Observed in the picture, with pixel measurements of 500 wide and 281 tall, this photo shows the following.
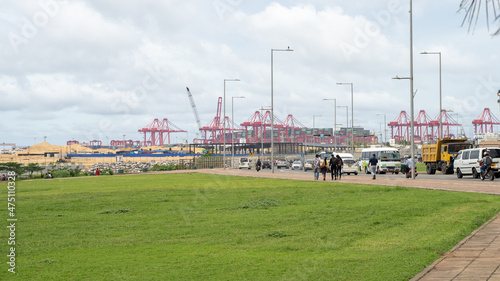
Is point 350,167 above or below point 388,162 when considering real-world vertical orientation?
below

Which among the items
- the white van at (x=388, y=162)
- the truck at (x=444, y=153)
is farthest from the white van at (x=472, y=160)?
the white van at (x=388, y=162)

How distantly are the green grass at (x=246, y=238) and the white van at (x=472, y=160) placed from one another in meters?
15.6

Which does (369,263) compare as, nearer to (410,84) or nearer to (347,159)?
(410,84)

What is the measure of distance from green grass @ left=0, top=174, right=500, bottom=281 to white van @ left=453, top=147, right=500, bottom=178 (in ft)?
51.2

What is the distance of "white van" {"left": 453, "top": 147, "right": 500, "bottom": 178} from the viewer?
35344 mm

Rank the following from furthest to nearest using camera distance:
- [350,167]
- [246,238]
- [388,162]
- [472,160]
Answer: [350,167] < [388,162] < [472,160] < [246,238]

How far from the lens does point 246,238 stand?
12.4m

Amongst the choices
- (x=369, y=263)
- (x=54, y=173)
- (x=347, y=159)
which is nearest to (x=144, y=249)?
(x=369, y=263)

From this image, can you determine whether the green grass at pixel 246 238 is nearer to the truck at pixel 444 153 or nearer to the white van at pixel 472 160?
the white van at pixel 472 160

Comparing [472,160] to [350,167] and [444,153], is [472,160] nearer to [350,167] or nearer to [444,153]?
[444,153]

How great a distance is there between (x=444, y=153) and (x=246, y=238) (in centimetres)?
3812

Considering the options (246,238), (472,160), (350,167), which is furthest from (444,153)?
(246,238)

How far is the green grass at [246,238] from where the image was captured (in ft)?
29.5

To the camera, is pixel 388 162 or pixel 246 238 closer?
pixel 246 238
